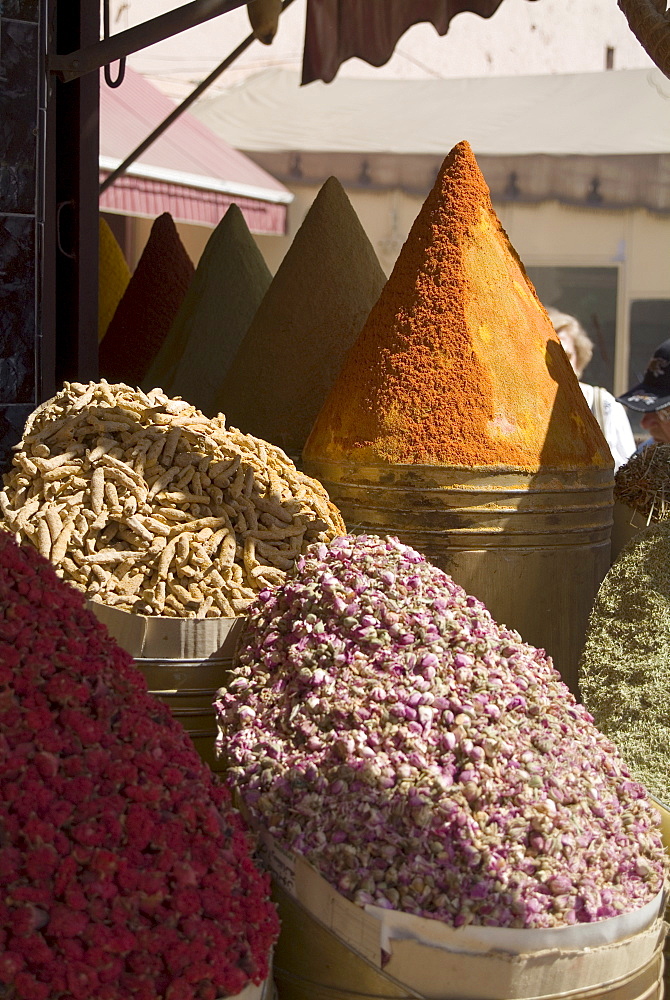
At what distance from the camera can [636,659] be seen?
1.74m

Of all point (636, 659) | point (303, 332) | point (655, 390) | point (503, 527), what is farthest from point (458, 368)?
point (655, 390)

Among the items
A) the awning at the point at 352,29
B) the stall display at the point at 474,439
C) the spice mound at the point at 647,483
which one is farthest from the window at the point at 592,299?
the stall display at the point at 474,439

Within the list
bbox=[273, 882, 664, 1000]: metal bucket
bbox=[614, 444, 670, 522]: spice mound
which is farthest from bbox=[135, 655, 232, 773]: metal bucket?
bbox=[614, 444, 670, 522]: spice mound

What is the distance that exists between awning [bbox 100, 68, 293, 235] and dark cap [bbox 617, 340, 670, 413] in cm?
301

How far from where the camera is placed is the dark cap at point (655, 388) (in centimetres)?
250

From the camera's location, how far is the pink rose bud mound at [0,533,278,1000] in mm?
961

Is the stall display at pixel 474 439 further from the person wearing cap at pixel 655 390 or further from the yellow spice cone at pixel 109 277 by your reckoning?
the yellow spice cone at pixel 109 277

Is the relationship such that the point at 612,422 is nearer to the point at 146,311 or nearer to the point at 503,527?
the point at 146,311

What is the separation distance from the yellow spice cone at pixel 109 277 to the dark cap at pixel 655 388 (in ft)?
4.61

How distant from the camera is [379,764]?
1.22m

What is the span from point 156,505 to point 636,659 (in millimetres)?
783

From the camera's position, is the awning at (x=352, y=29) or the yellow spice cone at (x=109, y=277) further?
the awning at (x=352, y=29)

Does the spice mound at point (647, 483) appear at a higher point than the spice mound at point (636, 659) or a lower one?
higher

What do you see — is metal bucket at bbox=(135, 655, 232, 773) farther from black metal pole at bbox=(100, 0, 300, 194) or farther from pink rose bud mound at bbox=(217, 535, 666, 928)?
black metal pole at bbox=(100, 0, 300, 194)
